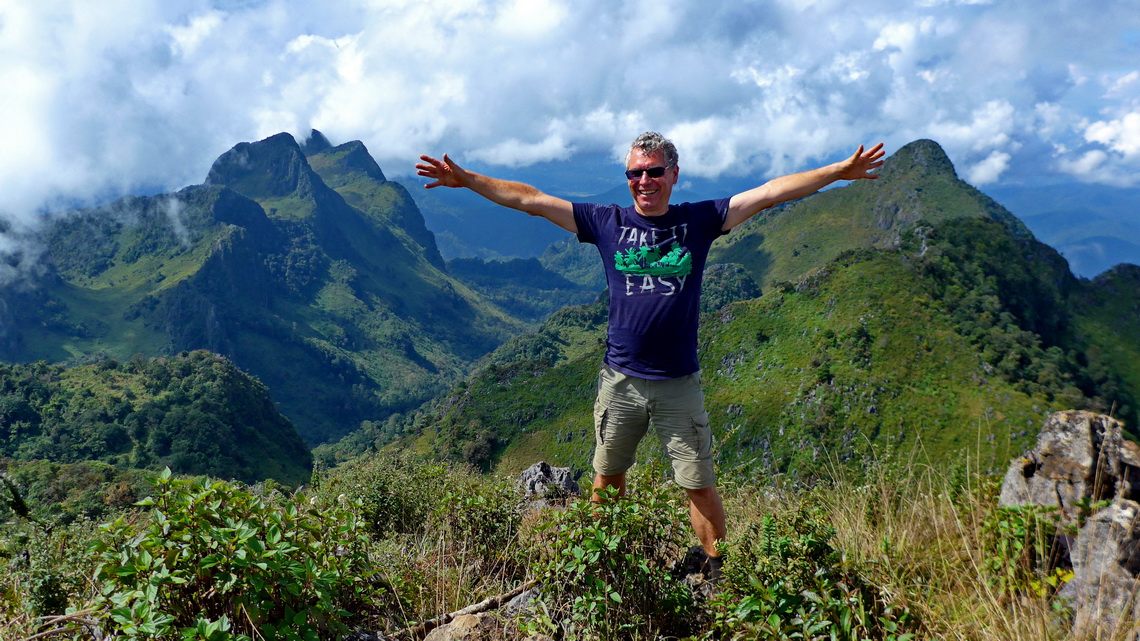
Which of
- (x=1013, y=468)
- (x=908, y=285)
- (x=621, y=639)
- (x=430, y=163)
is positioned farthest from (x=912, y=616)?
(x=908, y=285)

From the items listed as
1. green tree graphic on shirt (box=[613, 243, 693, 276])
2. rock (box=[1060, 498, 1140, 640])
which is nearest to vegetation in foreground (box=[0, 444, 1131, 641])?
rock (box=[1060, 498, 1140, 640])

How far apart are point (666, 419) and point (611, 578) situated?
129 centimetres

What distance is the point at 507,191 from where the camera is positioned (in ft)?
16.6

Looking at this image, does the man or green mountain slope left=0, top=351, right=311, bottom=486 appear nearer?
the man

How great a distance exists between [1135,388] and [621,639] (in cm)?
9010

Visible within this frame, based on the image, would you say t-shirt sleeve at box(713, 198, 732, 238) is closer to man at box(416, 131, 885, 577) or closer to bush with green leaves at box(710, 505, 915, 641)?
man at box(416, 131, 885, 577)

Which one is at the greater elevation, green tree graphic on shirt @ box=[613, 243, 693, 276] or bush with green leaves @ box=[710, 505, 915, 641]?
green tree graphic on shirt @ box=[613, 243, 693, 276]

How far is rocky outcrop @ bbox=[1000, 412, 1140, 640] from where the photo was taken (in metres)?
3.36

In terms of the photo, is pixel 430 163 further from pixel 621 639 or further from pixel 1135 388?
pixel 1135 388

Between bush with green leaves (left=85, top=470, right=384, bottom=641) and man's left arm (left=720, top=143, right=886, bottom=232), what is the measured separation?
3531mm

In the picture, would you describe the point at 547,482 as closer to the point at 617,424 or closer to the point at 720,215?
the point at 617,424

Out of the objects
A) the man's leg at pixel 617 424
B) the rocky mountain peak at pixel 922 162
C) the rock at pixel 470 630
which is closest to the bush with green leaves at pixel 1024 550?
the man's leg at pixel 617 424

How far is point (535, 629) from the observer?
360cm

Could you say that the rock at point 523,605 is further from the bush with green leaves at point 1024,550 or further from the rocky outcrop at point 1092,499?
the rocky outcrop at point 1092,499
